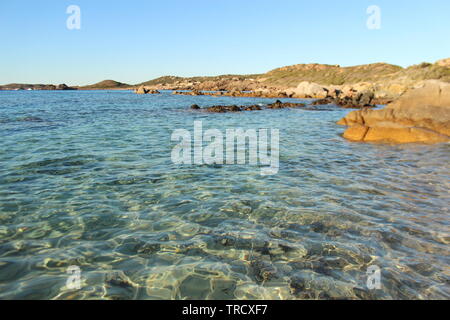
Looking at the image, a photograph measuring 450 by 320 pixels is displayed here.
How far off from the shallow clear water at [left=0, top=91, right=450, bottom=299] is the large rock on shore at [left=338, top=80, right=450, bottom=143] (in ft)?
16.3

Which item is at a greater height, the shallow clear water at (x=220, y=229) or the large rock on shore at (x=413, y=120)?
the large rock on shore at (x=413, y=120)

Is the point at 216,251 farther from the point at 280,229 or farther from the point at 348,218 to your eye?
the point at 348,218

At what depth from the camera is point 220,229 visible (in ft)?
17.7

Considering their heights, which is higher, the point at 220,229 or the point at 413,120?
the point at 413,120

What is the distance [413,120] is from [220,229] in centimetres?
1568

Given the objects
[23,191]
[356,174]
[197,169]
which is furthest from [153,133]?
[356,174]

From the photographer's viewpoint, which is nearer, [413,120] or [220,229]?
[220,229]

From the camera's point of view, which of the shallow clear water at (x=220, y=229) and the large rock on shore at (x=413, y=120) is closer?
the shallow clear water at (x=220, y=229)

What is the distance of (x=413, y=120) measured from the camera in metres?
16.0

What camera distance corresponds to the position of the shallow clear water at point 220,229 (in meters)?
3.89

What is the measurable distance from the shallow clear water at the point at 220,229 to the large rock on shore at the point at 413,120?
16.3 ft

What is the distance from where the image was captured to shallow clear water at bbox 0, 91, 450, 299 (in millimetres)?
3887
